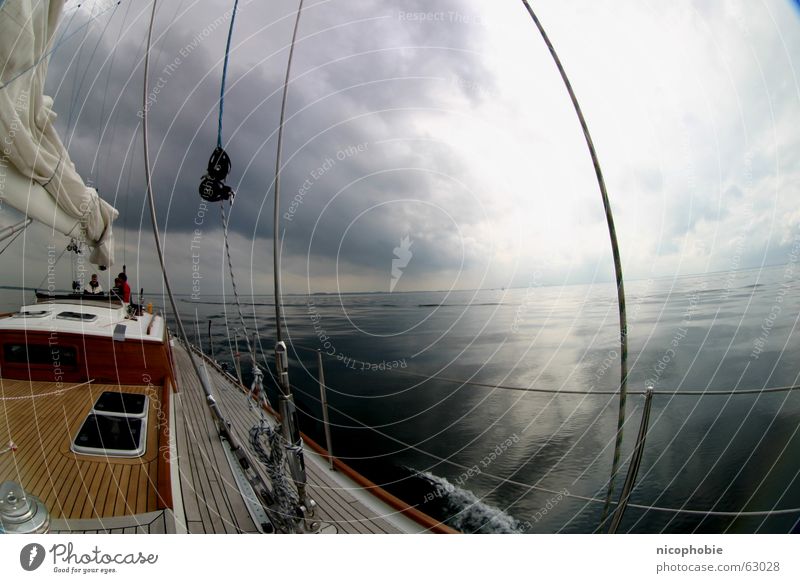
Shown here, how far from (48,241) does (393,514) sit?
1540mm

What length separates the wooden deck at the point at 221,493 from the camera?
921 millimetres

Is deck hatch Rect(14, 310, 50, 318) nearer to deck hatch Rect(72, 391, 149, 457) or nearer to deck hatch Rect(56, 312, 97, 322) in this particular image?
deck hatch Rect(56, 312, 97, 322)

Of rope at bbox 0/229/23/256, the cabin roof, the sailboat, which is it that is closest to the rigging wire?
the sailboat

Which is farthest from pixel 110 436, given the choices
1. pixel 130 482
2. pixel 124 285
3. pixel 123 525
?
pixel 124 285

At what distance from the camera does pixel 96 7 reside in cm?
104

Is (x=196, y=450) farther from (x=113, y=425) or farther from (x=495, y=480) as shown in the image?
(x=495, y=480)

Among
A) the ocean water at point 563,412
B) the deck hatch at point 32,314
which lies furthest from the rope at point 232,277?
the deck hatch at point 32,314

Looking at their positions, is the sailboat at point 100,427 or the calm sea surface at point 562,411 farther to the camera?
the calm sea surface at point 562,411

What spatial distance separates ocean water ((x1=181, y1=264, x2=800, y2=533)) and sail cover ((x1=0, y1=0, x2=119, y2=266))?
1.72 feet

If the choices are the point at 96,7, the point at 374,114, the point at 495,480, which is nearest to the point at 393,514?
the point at 495,480

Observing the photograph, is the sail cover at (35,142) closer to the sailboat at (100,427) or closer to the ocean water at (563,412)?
the sailboat at (100,427)

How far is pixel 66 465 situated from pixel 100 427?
139 millimetres
